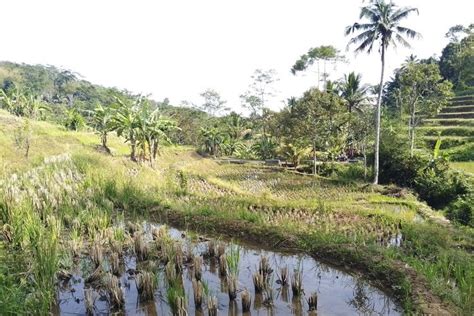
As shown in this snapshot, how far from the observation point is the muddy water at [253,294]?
227 inches

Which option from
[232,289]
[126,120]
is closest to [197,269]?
[232,289]

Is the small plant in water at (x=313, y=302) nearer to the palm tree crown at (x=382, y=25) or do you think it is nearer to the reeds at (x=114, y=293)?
the reeds at (x=114, y=293)

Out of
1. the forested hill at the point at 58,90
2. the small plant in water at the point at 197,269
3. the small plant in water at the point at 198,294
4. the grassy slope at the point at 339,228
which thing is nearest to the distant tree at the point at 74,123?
the grassy slope at the point at 339,228

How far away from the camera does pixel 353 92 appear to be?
1490 inches

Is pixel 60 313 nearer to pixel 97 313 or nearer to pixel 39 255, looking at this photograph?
pixel 97 313

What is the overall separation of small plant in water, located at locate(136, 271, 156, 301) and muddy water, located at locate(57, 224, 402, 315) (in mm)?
100

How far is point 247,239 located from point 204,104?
59.0 metres

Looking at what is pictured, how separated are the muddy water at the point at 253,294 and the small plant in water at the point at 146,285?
0.33 feet

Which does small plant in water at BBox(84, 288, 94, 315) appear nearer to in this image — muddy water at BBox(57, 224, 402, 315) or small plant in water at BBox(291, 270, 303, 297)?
muddy water at BBox(57, 224, 402, 315)

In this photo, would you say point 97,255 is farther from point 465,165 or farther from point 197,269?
point 465,165

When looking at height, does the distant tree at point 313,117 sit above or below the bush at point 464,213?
above

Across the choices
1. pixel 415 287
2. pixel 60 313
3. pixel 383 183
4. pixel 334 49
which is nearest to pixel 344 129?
pixel 383 183

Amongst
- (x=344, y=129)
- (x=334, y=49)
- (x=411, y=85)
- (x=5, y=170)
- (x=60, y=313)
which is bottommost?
(x=60, y=313)

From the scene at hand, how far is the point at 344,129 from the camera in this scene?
35.2 m
